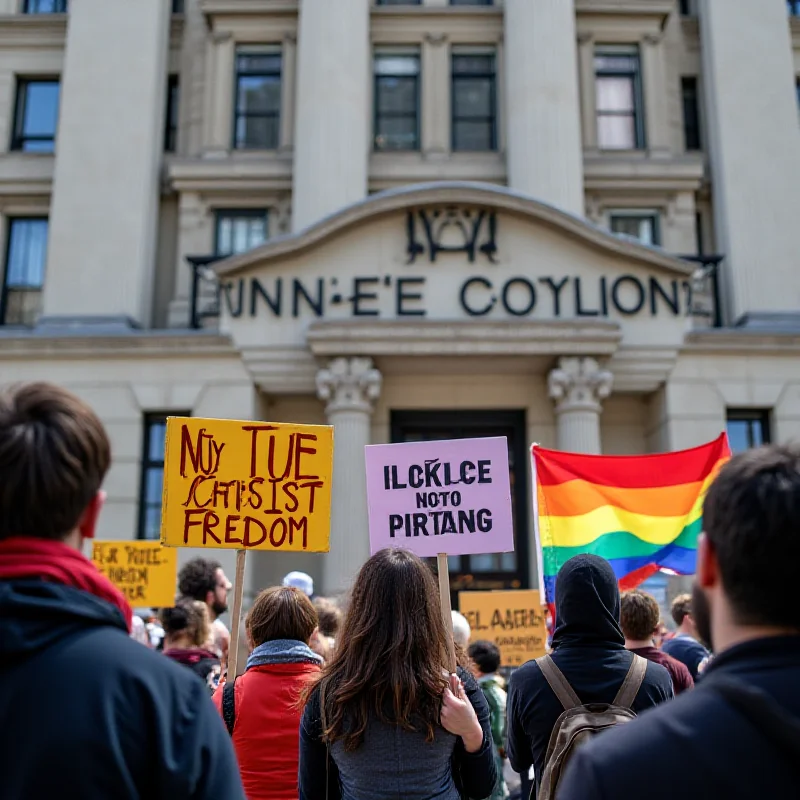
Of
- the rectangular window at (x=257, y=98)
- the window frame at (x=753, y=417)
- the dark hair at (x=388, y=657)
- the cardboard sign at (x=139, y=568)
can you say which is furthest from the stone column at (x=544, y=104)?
the dark hair at (x=388, y=657)

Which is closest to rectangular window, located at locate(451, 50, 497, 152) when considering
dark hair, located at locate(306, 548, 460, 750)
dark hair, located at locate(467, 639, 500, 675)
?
dark hair, located at locate(467, 639, 500, 675)

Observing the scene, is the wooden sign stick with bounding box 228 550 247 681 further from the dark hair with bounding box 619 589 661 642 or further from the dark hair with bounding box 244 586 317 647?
the dark hair with bounding box 619 589 661 642

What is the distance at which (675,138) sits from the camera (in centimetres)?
2086

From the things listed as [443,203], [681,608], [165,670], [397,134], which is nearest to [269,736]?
[165,670]

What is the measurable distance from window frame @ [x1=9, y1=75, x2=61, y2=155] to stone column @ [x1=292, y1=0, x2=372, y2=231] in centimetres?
600

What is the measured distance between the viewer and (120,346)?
15914 millimetres

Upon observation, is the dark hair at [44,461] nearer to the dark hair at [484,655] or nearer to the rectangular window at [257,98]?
the dark hair at [484,655]

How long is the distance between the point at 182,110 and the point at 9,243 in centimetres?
493

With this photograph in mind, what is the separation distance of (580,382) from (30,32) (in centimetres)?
1533

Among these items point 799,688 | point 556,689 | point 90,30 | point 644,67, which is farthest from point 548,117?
point 799,688

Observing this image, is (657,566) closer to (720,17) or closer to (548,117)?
(548,117)

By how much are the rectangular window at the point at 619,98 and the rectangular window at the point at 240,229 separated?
775 cm

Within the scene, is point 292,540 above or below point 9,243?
below

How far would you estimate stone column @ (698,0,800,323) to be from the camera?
18500mm
